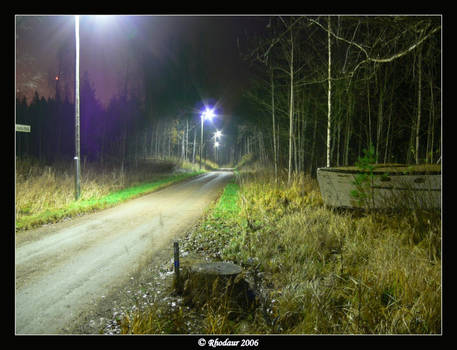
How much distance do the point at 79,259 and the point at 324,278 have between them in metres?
4.12

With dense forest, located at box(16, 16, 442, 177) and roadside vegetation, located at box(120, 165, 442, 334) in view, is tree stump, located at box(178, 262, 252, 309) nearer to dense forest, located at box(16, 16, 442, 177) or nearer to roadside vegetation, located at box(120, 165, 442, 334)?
roadside vegetation, located at box(120, 165, 442, 334)

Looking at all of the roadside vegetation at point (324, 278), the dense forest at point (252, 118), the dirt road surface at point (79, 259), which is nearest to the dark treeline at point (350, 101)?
the dense forest at point (252, 118)

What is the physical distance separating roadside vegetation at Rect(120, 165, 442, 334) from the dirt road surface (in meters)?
0.78

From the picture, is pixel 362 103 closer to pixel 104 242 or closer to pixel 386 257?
pixel 386 257

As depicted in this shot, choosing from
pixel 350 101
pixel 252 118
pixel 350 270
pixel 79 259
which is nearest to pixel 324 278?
pixel 350 270

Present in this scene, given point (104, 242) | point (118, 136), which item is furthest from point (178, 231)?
point (118, 136)

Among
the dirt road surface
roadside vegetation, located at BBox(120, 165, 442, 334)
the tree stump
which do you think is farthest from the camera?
the tree stump

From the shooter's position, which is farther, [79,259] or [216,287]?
[79,259]

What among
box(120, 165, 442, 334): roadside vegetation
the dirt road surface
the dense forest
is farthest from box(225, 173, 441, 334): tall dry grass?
the dense forest

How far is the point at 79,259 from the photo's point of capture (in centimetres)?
441

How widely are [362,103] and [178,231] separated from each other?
47.7 ft

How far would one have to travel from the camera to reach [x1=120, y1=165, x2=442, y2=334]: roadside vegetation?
8.59 ft

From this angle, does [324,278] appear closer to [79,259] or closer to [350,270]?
[350,270]
